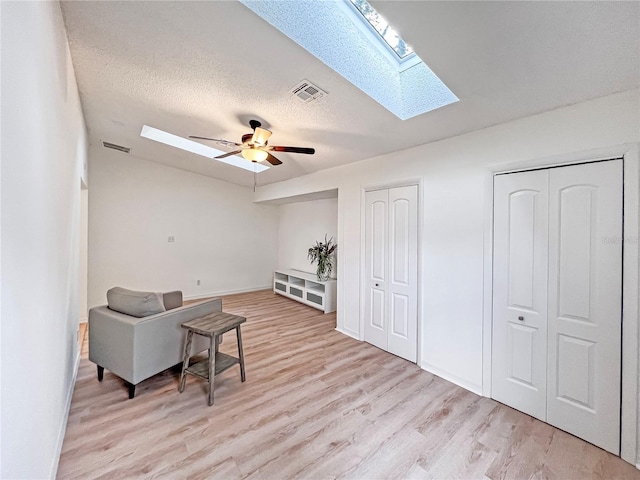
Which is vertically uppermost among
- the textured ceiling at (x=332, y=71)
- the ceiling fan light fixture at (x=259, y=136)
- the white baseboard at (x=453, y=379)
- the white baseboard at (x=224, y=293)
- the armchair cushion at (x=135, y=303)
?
the textured ceiling at (x=332, y=71)

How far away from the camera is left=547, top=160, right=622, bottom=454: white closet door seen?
1.84 meters

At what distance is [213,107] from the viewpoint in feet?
8.78

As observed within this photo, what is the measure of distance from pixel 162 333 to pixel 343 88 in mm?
2619

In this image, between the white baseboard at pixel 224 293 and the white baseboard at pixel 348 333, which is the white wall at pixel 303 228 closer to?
the white baseboard at pixel 224 293

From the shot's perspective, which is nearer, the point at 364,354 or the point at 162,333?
the point at 162,333

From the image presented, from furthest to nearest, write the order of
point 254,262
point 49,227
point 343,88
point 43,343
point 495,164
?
1. point 254,262
2. point 495,164
3. point 343,88
4. point 49,227
5. point 43,343

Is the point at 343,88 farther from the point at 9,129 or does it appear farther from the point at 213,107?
the point at 9,129

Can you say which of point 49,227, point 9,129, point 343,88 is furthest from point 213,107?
point 9,129

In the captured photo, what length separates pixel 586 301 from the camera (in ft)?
6.41

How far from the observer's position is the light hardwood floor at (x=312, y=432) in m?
1.69

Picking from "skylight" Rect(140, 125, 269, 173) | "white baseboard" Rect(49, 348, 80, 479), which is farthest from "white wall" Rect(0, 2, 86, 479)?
"skylight" Rect(140, 125, 269, 173)

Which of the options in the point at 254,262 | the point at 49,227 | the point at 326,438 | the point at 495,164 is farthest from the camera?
the point at 254,262

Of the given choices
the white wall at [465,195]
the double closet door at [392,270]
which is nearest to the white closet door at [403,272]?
the double closet door at [392,270]

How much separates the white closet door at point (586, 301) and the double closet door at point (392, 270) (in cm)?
122
